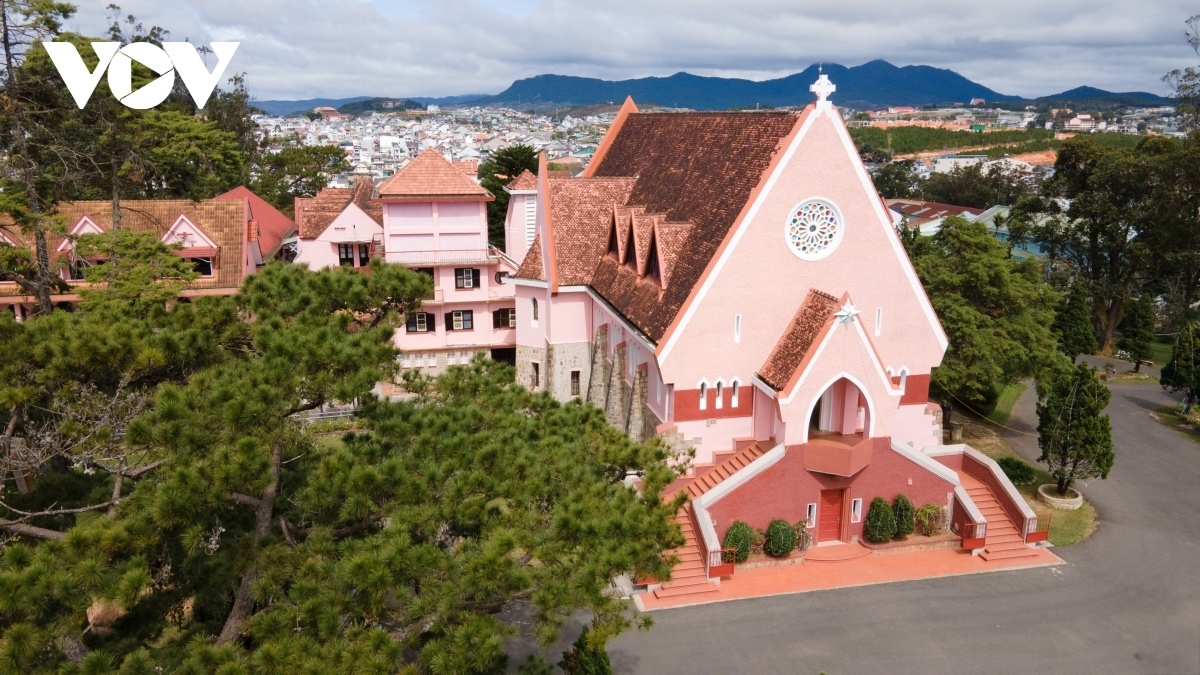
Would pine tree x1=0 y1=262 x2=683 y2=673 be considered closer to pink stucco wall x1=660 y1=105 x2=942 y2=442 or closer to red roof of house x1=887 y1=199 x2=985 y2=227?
pink stucco wall x1=660 y1=105 x2=942 y2=442

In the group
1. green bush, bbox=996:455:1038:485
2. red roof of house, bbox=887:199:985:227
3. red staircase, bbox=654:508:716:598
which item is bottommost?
red staircase, bbox=654:508:716:598

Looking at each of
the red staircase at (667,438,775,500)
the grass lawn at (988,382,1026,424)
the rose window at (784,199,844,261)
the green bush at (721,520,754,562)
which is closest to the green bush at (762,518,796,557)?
the green bush at (721,520,754,562)

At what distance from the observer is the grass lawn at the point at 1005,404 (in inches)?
1360

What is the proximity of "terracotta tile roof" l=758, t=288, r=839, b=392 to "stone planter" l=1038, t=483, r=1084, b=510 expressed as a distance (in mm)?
10632

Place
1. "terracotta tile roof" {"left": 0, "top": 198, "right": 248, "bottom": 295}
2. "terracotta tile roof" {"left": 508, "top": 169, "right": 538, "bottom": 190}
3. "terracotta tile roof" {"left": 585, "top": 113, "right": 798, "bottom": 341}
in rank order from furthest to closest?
"terracotta tile roof" {"left": 0, "top": 198, "right": 248, "bottom": 295}
"terracotta tile roof" {"left": 508, "top": 169, "right": 538, "bottom": 190}
"terracotta tile roof" {"left": 585, "top": 113, "right": 798, "bottom": 341}

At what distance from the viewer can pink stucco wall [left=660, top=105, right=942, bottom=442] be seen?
72.5ft

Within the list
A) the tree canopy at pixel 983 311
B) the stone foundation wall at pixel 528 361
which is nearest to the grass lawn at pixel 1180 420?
the tree canopy at pixel 983 311

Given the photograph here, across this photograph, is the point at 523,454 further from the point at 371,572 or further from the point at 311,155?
the point at 311,155

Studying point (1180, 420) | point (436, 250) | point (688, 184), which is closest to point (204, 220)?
point (436, 250)

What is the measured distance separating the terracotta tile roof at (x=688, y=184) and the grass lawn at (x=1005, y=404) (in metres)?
Result: 16.8

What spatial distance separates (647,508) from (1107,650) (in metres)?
13.0

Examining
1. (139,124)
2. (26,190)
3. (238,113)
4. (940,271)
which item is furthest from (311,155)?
(940,271)

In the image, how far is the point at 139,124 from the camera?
25984mm

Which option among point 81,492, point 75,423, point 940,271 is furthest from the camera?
point 940,271
